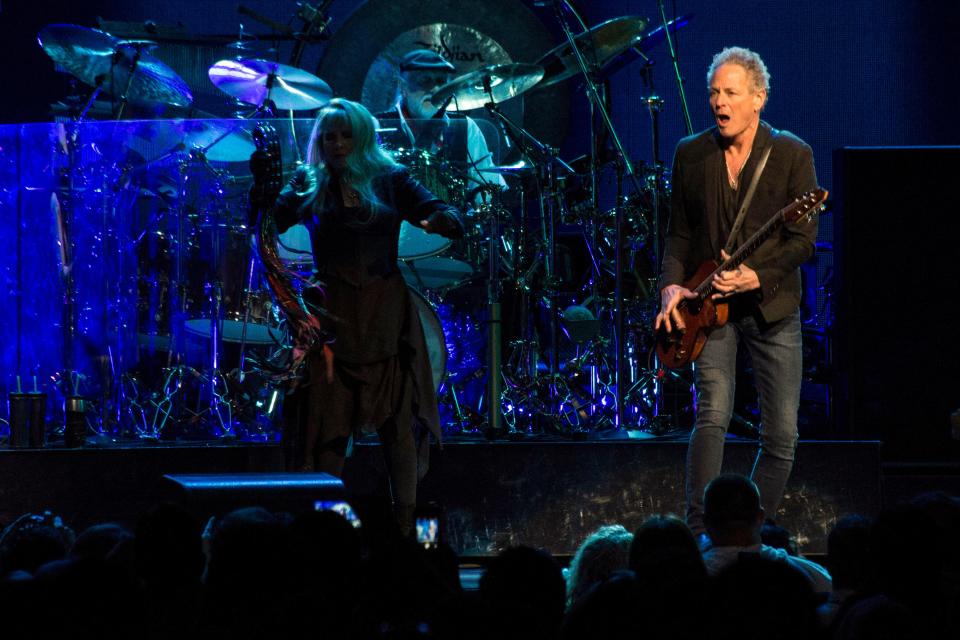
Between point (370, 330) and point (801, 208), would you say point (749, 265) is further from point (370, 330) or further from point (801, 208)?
point (370, 330)

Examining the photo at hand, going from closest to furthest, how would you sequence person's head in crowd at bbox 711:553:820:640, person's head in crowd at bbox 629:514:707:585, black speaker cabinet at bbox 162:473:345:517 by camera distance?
person's head in crowd at bbox 711:553:820:640, person's head in crowd at bbox 629:514:707:585, black speaker cabinet at bbox 162:473:345:517

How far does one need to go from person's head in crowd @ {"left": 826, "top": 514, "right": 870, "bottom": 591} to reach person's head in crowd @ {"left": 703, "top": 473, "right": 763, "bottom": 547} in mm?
256

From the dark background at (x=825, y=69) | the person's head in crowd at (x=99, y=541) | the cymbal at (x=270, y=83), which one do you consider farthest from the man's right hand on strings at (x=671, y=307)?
the dark background at (x=825, y=69)

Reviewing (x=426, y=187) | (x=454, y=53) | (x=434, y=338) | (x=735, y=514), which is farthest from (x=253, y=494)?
(x=454, y=53)

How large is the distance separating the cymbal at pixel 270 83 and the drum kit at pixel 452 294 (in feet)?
2.54

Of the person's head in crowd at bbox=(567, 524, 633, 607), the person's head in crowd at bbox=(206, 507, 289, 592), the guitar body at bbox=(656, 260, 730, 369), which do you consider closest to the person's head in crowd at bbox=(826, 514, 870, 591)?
the person's head in crowd at bbox=(567, 524, 633, 607)

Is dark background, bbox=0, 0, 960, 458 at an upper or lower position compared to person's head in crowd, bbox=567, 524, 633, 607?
upper

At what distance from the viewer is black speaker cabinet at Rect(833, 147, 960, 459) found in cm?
726

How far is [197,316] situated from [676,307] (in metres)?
3.71

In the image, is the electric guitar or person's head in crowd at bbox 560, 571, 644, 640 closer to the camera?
person's head in crowd at bbox 560, 571, 644, 640

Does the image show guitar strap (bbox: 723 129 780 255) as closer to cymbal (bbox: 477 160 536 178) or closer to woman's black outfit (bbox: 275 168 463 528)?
woman's black outfit (bbox: 275 168 463 528)

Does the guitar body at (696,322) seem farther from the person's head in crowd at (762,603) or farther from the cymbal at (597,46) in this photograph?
the cymbal at (597,46)

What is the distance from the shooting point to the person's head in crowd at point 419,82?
928 centimetres

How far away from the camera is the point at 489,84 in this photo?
27.7 feet
